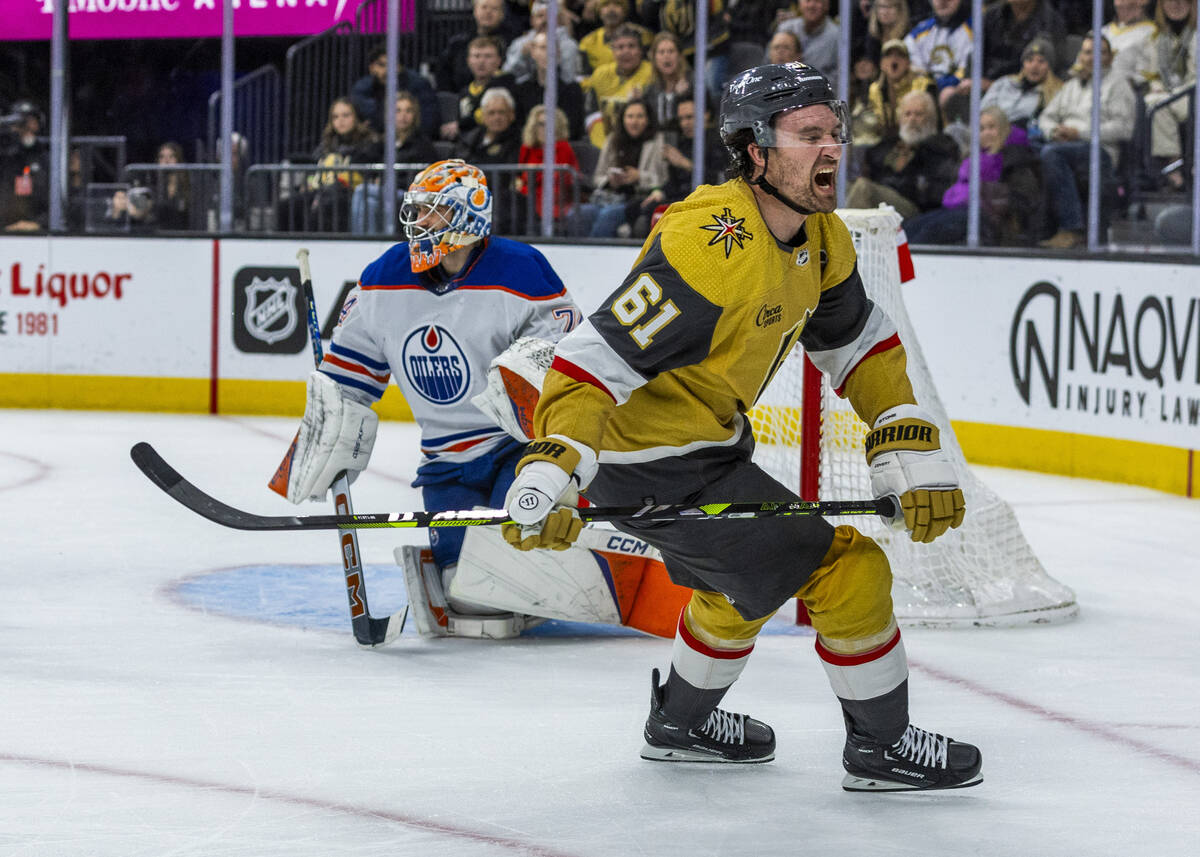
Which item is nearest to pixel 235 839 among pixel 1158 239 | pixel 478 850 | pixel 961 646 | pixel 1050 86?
pixel 478 850

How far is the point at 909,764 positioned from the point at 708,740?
325 millimetres

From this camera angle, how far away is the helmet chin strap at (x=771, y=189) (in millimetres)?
2449

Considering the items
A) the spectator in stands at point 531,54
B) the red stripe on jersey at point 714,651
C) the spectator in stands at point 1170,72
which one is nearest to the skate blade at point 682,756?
the red stripe on jersey at point 714,651

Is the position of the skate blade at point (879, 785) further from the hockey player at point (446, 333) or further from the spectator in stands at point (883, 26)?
the spectator in stands at point (883, 26)

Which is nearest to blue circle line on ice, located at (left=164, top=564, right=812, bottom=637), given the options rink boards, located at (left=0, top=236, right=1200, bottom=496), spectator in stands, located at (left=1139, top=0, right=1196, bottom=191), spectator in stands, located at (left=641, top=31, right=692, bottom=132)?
rink boards, located at (left=0, top=236, right=1200, bottom=496)

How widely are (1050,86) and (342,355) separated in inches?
152

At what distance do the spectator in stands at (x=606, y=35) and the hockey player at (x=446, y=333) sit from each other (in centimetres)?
407

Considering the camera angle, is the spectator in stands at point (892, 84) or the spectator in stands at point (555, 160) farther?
the spectator in stands at point (555, 160)

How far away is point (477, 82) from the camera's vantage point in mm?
7934

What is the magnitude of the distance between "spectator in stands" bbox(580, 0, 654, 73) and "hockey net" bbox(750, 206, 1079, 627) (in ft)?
12.2

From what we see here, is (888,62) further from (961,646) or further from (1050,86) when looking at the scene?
(961,646)

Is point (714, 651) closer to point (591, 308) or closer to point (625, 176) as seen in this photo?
point (591, 308)

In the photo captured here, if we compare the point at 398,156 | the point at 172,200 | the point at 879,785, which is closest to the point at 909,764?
Result: the point at 879,785

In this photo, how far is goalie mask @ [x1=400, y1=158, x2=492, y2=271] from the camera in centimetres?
365
